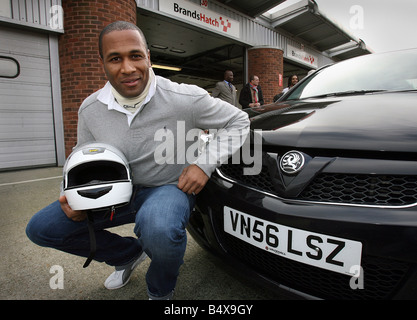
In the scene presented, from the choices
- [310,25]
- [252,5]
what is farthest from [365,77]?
[310,25]

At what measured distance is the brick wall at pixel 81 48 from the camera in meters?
4.42

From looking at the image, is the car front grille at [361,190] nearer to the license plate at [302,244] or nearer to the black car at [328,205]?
the black car at [328,205]

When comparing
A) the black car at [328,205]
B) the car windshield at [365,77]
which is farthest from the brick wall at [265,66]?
the black car at [328,205]

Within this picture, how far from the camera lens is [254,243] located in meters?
1.05

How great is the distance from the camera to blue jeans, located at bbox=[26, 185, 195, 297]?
110 cm

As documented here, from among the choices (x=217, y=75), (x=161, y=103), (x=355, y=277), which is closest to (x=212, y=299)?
(x=355, y=277)

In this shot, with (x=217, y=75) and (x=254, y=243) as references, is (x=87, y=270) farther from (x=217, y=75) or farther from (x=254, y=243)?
(x=217, y=75)

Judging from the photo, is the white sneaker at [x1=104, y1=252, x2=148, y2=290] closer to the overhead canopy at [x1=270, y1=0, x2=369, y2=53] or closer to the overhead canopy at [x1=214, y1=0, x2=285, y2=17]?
the overhead canopy at [x1=214, y1=0, x2=285, y2=17]

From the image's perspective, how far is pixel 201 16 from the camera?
6.51m

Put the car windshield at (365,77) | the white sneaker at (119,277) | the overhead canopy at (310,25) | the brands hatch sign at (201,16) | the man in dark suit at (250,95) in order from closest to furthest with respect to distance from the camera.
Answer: the white sneaker at (119,277) → the car windshield at (365,77) → the brands hatch sign at (201,16) → the man in dark suit at (250,95) → the overhead canopy at (310,25)

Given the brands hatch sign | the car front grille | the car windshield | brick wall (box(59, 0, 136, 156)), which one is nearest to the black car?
the car front grille

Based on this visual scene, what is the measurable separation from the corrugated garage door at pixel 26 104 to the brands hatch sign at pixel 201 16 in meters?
2.56

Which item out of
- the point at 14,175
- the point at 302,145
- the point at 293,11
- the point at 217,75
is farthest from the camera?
the point at 217,75

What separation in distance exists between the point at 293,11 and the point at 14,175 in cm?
803
